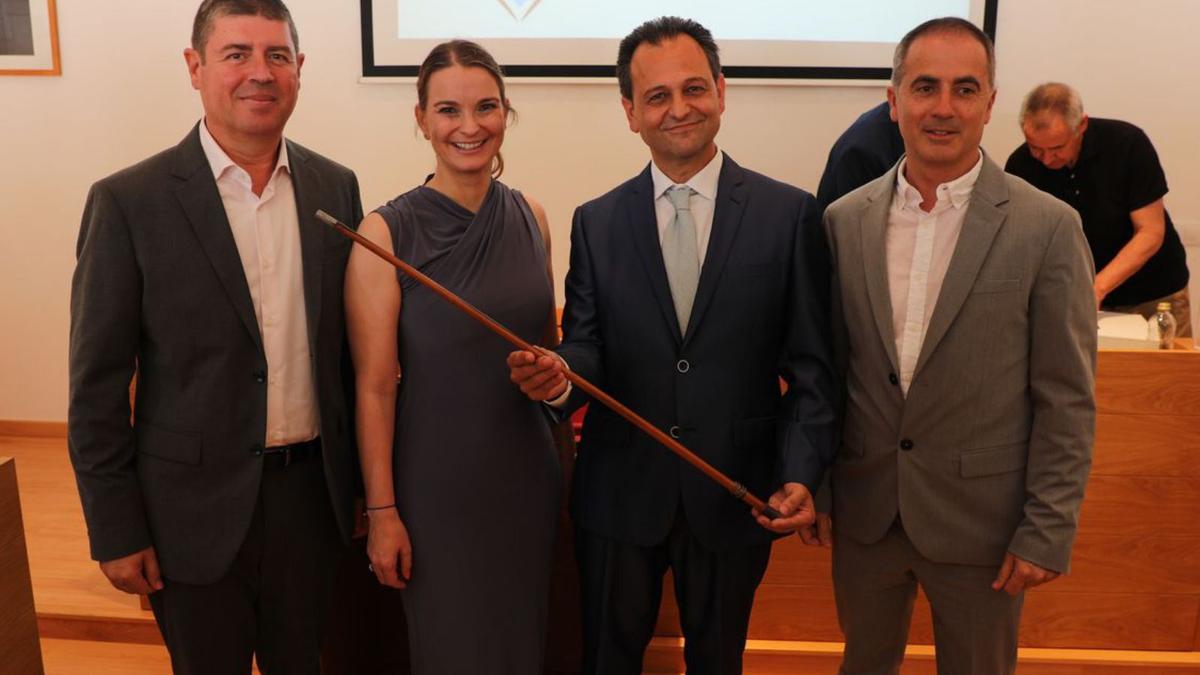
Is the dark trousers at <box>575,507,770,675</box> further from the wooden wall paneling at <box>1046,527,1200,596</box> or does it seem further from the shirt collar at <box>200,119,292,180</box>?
the wooden wall paneling at <box>1046,527,1200,596</box>

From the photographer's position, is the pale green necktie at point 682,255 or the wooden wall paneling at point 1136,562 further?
the wooden wall paneling at point 1136,562

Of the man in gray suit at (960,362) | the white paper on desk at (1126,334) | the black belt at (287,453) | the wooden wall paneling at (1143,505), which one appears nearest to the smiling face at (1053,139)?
the white paper on desk at (1126,334)

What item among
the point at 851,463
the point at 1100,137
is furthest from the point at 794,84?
the point at 851,463

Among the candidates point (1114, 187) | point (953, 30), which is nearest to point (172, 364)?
point (953, 30)

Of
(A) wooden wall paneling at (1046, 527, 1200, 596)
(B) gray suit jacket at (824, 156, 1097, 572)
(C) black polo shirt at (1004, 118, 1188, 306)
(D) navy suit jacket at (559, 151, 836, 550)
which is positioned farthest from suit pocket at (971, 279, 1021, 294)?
(C) black polo shirt at (1004, 118, 1188, 306)

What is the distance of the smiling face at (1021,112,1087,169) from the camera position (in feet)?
11.5

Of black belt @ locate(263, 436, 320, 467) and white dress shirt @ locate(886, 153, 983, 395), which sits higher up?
white dress shirt @ locate(886, 153, 983, 395)

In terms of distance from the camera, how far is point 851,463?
1956 mm

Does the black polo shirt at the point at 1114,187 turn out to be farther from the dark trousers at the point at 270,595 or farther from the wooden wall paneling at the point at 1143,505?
the dark trousers at the point at 270,595

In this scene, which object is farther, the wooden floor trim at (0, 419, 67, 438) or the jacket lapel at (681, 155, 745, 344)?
the wooden floor trim at (0, 419, 67, 438)

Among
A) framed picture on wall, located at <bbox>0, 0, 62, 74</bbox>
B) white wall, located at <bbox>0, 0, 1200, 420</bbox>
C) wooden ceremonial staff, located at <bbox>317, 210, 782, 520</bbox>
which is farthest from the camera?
framed picture on wall, located at <bbox>0, 0, 62, 74</bbox>

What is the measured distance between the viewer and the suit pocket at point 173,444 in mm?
1827

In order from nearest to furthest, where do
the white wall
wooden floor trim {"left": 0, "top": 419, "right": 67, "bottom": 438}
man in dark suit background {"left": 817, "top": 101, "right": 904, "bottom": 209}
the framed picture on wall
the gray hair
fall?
man in dark suit background {"left": 817, "top": 101, "right": 904, "bottom": 209}
the gray hair
the white wall
the framed picture on wall
wooden floor trim {"left": 0, "top": 419, "right": 67, "bottom": 438}

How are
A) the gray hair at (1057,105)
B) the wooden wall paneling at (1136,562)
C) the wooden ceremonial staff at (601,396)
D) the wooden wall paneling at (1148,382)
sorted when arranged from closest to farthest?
the wooden ceremonial staff at (601,396) < the wooden wall paneling at (1148,382) < the wooden wall paneling at (1136,562) < the gray hair at (1057,105)
